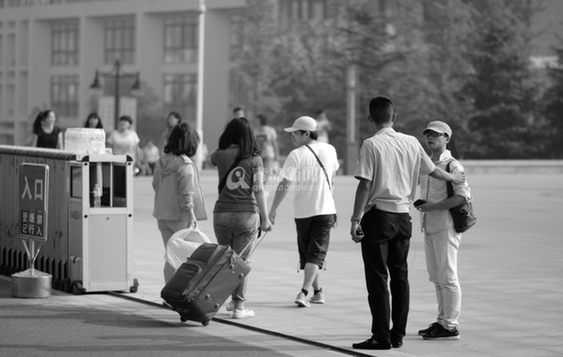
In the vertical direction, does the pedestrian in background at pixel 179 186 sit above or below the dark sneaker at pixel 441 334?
above

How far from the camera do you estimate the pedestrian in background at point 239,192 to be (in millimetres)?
9383

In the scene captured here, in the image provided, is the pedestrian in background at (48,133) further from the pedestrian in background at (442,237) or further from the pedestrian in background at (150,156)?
the pedestrian in background at (150,156)

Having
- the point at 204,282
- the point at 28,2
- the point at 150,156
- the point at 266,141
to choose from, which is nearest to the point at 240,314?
the point at 204,282

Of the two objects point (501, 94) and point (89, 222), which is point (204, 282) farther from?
point (501, 94)

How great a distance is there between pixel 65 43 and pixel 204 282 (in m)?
77.2

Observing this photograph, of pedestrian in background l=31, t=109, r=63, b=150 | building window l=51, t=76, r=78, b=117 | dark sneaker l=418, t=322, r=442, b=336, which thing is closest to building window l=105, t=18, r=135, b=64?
building window l=51, t=76, r=78, b=117

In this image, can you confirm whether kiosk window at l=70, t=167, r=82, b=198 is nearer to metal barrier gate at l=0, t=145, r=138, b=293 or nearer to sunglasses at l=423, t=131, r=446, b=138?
metal barrier gate at l=0, t=145, r=138, b=293

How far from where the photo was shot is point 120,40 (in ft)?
262

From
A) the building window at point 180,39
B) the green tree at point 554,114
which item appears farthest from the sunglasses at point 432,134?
the building window at point 180,39

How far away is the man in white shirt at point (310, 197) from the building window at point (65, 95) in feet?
242

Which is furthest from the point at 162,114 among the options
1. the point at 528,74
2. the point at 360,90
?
the point at 528,74

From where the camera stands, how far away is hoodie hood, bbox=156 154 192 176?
33.0 ft

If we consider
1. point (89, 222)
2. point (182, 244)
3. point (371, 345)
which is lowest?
point (371, 345)

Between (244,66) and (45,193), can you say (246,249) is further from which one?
(244,66)
